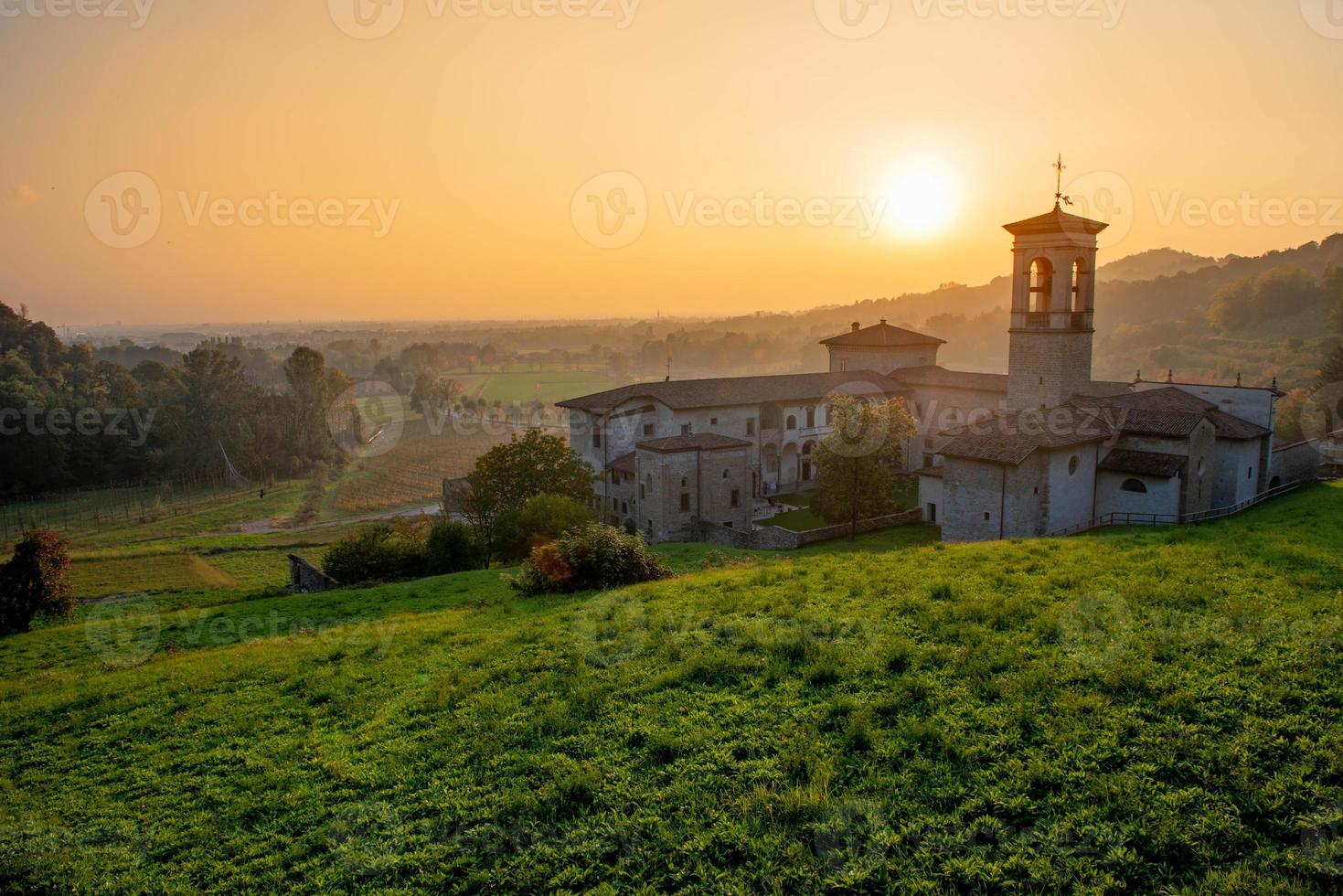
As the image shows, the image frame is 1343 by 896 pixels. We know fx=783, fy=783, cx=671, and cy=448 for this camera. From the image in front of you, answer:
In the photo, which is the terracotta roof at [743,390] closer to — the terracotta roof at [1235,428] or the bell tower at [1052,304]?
the bell tower at [1052,304]

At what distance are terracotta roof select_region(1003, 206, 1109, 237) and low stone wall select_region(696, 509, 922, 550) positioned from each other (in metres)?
11.8

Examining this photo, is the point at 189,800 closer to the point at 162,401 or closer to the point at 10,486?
the point at 10,486

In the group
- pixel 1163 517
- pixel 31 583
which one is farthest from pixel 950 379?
pixel 31 583

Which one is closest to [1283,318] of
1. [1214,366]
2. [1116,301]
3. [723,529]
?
[1214,366]

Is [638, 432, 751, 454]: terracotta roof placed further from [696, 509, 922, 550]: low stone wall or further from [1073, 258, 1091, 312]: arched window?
[1073, 258, 1091, 312]: arched window

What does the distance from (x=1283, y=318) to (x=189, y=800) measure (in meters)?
129

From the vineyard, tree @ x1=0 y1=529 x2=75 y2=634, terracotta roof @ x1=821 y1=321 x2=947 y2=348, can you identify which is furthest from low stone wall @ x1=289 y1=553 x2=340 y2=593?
terracotta roof @ x1=821 y1=321 x2=947 y2=348

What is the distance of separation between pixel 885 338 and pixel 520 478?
1059 inches

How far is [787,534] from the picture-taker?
29844 millimetres

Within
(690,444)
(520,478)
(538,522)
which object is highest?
(690,444)

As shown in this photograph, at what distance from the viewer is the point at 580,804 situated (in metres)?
6.90

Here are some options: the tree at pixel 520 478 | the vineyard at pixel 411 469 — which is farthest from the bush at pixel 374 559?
the vineyard at pixel 411 469

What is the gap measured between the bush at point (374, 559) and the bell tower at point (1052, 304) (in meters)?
23.5

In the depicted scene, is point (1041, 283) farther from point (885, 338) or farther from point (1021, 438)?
point (885, 338)
